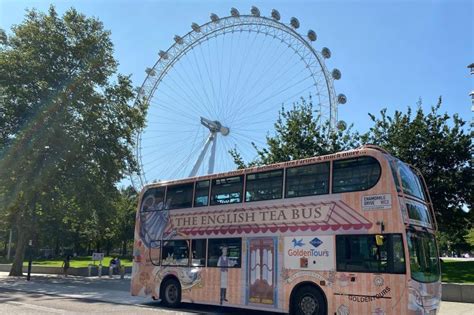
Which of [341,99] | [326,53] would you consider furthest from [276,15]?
[341,99]

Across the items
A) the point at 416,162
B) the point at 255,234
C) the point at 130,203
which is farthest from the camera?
the point at 130,203

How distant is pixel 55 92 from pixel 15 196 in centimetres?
717

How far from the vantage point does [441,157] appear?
25.8 m

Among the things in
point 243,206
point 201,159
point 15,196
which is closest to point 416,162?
point 201,159

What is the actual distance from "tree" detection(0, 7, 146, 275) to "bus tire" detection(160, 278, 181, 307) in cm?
1608

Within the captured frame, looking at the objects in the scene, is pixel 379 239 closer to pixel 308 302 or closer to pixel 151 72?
pixel 308 302

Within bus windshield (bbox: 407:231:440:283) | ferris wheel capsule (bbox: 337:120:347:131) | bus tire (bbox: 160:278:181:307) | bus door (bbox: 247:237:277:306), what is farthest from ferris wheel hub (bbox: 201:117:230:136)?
bus windshield (bbox: 407:231:440:283)

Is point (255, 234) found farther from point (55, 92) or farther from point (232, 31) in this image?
point (232, 31)

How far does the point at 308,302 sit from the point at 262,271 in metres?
1.78

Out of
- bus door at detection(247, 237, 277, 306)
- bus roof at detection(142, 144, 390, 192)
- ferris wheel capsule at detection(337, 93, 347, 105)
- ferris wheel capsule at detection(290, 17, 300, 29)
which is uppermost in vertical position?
ferris wheel capsule at detection(290, 17, 300, 29)

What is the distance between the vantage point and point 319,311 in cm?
1150

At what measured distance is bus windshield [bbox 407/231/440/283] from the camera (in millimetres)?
10352

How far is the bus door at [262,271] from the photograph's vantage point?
12844mm

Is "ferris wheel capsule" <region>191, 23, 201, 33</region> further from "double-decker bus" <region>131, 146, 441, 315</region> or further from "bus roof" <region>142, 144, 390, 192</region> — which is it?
"double-decker bus" <region>131, 146, 441, 315</region>
